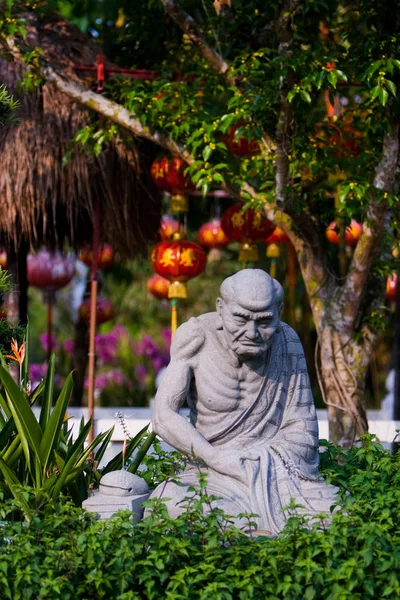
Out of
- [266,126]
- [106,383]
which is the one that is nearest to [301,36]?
[266,126]

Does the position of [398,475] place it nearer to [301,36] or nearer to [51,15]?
[301,36]

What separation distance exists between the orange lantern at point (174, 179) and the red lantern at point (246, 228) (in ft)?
1.05

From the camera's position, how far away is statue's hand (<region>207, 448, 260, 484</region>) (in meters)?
3.73

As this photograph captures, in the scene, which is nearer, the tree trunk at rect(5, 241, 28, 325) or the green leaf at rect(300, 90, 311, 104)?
the green leaf at rect(300, 90, 311, 104)

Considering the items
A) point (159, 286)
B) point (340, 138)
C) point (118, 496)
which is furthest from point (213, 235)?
point (118, 496)

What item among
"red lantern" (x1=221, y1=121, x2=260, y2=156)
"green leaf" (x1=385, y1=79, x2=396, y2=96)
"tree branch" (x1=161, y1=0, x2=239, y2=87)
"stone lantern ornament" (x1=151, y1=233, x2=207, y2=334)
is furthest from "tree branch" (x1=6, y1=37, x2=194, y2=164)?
"green leaf" (x1=385, y1=79, x2=396, y2=96)

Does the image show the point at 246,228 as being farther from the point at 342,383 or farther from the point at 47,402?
the point at 47,402

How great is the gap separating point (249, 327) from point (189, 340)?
34 centimetres

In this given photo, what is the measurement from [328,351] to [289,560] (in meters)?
2.85

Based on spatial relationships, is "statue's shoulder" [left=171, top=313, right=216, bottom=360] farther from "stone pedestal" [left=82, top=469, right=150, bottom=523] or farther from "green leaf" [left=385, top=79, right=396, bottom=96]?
"green leaf" [left=385, top=79, right=396, bottom=96]

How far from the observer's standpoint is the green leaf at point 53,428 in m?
4.02

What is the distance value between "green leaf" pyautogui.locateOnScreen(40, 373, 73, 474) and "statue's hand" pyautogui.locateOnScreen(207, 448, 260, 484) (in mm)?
664

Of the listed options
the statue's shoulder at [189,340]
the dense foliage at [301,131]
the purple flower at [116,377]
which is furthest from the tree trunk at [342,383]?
the purple flower at [116,377]

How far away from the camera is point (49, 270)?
8719 mm
